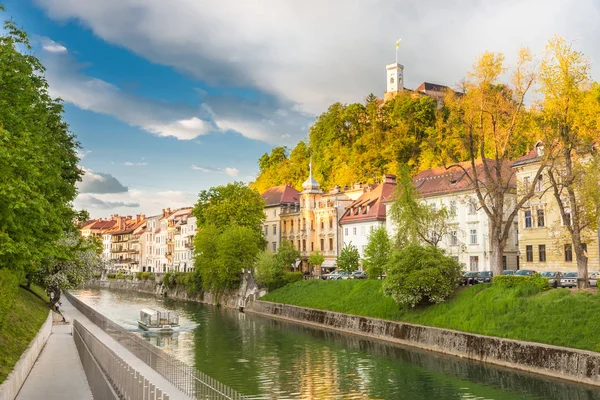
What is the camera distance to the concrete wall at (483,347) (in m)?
28.3

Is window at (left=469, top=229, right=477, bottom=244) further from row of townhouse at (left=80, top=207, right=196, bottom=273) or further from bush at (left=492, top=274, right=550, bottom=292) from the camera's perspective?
row of townhouse at (left=80, top=207, right=196, bottom=273)

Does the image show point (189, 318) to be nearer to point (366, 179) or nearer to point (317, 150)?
point (366, 179)

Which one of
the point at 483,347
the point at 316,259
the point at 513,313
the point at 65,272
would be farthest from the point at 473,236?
the point at 65,272

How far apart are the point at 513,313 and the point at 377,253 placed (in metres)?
27.3

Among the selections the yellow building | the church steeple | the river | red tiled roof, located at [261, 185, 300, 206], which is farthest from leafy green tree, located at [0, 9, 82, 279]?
red tiled roof, located at [261, 185, 300, 206]

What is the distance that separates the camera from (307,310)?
5681 centimetres

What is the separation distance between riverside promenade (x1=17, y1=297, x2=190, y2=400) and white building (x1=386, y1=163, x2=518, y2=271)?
4044 cm

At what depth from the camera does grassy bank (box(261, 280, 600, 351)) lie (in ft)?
102

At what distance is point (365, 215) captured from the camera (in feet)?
267

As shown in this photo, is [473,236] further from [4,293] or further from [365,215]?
[4,293]

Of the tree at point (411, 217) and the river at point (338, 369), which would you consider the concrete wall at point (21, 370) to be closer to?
the river at point (338, 369)

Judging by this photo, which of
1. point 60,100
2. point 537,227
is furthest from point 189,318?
point 537,227

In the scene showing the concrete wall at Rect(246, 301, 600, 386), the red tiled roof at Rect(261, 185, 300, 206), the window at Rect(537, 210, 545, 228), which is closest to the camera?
the concrete wall at Rect(246, 301, 600, 386)

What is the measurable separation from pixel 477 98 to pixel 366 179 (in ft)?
196
